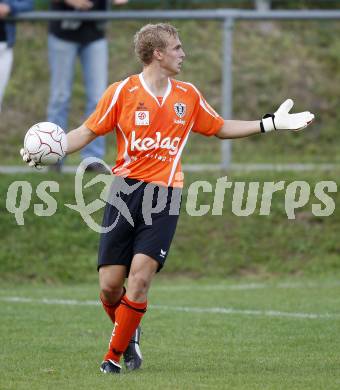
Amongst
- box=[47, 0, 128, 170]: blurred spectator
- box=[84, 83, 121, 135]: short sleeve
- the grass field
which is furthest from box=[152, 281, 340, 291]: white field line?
box=[84, 83, 121, 135]: short sleeve

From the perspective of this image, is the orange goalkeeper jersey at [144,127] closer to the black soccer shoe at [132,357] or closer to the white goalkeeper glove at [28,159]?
the white goalkeeper glove at [28,159]

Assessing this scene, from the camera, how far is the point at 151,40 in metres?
7.05

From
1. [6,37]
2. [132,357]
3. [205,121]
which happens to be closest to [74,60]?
[6,37]

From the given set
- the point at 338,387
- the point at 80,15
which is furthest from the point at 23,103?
the point at 338,387

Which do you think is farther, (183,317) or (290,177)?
(290,177)

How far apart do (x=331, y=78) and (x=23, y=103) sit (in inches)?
202

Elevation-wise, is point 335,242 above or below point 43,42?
below

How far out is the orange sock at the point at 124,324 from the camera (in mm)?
6754

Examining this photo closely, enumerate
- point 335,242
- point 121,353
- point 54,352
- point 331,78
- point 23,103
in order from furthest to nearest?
point 331,78 < point 23,103 < point 335,242 < point 54,352 < point 121,353

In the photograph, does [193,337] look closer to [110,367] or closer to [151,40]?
[110,367]

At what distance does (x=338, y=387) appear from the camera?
602cm

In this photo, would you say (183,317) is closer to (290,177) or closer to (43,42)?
(290,177)

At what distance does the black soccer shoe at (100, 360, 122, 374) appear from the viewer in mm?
6723

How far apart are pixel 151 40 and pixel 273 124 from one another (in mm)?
1008
